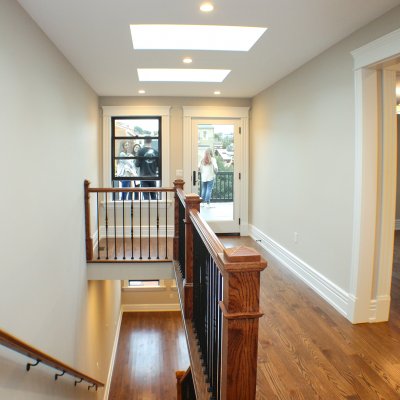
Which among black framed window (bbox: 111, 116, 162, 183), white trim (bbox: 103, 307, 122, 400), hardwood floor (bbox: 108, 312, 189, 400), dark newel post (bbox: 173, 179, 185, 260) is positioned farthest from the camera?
black framed window (bbox: 111, 116, 162, 183)

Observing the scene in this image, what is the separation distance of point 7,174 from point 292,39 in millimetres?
2533

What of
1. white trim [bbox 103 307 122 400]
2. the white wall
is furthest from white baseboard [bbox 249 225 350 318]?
white trim [bbox 103 307 122 400]

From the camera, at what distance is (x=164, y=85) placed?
5.16 metres

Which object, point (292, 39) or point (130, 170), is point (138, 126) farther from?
point (292, 39)

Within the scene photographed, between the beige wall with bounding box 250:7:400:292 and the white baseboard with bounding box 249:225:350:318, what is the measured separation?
56mm

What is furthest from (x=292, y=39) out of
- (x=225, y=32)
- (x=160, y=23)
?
(x=160, y=23)

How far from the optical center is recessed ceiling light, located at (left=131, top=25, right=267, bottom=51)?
3420 millimetres

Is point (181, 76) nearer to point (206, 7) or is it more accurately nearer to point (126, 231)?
point (206, 7)

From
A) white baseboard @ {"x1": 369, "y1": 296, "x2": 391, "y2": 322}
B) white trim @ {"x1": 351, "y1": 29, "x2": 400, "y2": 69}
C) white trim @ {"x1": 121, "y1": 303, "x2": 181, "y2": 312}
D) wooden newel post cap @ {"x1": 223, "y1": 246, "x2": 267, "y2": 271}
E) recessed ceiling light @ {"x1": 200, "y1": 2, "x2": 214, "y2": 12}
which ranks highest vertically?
recessed ceiling light @ {"x1": 200, "y1": 2, "x2": 214, "y2": 12}

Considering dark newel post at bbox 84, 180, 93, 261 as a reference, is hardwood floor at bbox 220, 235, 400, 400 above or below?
below

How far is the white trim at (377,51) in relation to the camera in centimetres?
249

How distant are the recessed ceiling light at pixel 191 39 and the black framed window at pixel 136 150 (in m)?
2.64

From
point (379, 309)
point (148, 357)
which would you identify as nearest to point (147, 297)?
point (148, 357)

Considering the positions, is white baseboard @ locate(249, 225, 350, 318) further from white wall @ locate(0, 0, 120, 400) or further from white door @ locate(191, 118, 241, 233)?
white wall @ locate(0, 0, 120, 400)
